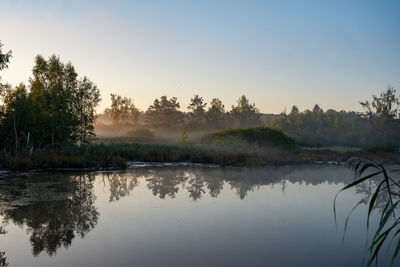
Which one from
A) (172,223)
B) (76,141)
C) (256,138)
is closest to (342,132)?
(256,138)

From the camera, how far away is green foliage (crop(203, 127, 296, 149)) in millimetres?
40019

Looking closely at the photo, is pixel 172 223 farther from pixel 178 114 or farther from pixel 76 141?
pixel 178 114

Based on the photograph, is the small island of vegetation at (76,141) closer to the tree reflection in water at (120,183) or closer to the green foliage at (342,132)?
the tree reflection in water at (120,183)

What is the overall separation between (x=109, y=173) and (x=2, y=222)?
9879 mm

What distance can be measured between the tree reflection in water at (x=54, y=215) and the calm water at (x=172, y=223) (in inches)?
1.0

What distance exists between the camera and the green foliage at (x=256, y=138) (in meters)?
40.0

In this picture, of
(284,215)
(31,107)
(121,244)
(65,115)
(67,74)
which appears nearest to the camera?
(121,244)

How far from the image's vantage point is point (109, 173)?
19.0 m

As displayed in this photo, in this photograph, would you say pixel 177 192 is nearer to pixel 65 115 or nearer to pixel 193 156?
pixel 193 156

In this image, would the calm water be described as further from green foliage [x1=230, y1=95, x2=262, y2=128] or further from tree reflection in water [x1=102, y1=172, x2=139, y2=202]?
green foliage [x1=230, y1=95, x2=262, y2=128]

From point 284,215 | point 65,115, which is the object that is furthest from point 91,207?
point 65,115

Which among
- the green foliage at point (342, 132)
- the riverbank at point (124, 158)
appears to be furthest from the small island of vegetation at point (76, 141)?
the green foliage at point (342, 132)

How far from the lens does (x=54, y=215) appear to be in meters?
9.83

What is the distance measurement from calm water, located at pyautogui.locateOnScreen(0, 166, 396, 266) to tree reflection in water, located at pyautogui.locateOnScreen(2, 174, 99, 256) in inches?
1.0
